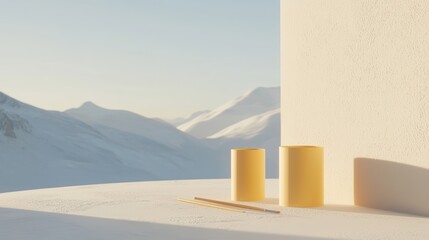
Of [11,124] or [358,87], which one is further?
[11,124]

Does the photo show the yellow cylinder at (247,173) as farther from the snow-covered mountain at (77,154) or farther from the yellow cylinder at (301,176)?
the snow-covered mountain at (77,154)

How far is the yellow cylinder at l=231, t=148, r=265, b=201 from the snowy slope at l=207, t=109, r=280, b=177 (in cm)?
4018

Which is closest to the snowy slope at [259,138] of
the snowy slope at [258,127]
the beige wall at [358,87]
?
the snowy slope at [258,127]

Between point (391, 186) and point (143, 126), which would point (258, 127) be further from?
point (391, 186)

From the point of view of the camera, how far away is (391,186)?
4613 millimetres

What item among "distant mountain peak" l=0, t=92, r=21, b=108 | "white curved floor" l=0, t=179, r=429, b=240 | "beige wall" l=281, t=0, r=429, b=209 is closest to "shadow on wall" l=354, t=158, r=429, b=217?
"beige wall" l=281, t=0, r=429, b=209

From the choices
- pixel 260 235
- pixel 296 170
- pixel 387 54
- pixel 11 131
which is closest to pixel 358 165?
pixel 296 170

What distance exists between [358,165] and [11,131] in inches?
1173

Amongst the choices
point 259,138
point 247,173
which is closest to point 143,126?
point 259,138

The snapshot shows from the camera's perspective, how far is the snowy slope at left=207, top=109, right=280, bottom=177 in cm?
4762

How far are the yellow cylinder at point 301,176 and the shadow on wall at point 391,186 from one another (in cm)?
33

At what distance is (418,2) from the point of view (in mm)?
4336

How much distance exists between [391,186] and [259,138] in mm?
45117

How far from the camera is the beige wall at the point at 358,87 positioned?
14.3ft
